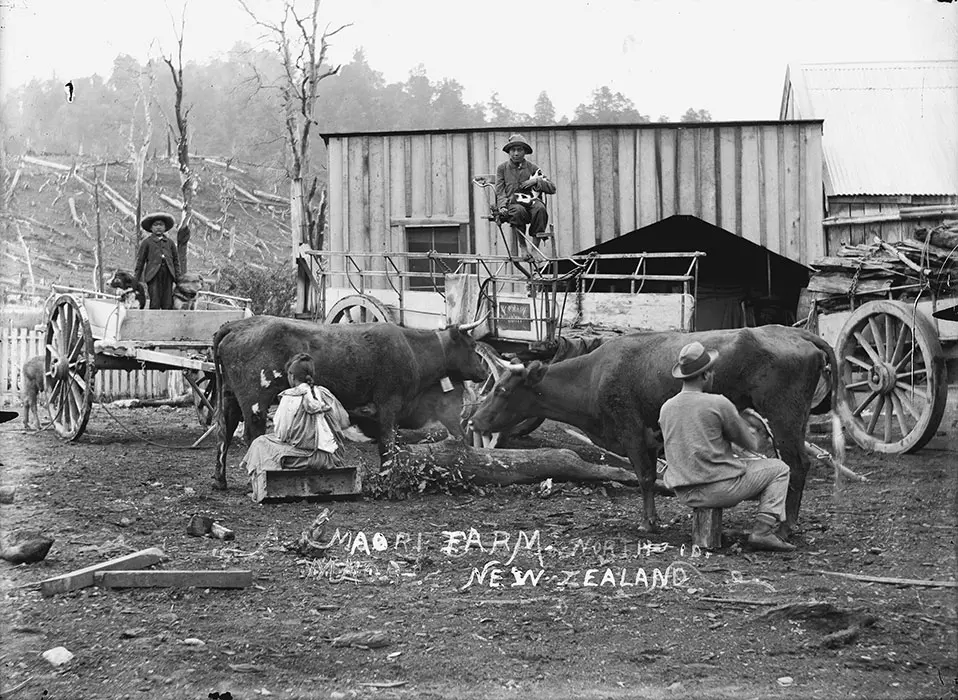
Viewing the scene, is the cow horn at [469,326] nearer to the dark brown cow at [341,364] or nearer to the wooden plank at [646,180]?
the dark brown cow at [341,364]

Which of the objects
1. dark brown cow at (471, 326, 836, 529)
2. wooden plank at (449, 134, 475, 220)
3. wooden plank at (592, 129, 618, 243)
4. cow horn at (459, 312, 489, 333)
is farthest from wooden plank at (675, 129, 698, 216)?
dark brown cow at (471, 326, 836, 529)

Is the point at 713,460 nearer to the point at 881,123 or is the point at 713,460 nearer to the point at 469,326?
the point at 469,326

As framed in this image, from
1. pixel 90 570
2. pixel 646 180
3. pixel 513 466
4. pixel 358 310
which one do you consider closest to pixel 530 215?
pixel 358 310

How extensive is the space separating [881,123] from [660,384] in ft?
41.8

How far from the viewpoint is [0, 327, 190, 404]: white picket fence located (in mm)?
16719

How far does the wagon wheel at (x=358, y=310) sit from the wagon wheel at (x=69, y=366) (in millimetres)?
3112

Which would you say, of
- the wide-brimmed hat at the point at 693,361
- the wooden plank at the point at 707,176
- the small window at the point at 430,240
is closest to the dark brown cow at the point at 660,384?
the wide-brimmed hat at the point at 693,361

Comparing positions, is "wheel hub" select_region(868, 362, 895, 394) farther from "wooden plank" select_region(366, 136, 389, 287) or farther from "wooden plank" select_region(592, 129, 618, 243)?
"wooden plank" select_region(366, 136, 389, 287)

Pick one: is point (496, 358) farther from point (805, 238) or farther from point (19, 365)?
point (19, 365)

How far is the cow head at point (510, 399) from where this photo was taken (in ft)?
29.6

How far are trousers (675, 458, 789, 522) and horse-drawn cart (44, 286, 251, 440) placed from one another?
709 centimetres

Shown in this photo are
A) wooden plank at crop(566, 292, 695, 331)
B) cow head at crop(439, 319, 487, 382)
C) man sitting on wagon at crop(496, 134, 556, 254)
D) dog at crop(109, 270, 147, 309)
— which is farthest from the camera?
dog at crop(109, 270, 147, 309)

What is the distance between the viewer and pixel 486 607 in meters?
5.80

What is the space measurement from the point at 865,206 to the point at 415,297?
870cm
